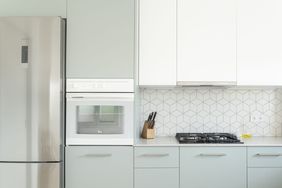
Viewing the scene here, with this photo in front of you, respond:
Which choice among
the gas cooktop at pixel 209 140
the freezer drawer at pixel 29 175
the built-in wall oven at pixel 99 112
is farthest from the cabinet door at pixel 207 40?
the freezer drawer at pixel 29 175

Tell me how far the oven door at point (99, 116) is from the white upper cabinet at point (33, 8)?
27.7 inches

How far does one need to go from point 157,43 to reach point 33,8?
110 cm

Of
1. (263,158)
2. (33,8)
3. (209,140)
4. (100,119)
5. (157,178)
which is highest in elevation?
(33,8)

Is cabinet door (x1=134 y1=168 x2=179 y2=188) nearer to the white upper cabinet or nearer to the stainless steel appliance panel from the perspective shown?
the stainless steel appliance panel

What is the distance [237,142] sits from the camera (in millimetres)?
2336

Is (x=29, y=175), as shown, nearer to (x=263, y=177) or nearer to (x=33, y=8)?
(x=33, y=8)

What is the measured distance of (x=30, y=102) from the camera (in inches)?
83.1

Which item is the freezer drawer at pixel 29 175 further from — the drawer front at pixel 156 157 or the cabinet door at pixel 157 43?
the cabinet door at pixel 157 43

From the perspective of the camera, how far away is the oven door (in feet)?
7.23

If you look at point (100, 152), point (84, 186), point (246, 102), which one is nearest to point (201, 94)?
point (246, 102)

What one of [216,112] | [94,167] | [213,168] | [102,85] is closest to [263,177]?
[213,168]

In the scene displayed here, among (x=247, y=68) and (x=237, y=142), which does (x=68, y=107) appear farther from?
(x=247, y=68)

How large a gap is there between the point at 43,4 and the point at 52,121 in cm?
97

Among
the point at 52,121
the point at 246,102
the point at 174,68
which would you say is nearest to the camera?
the point at 52,121
